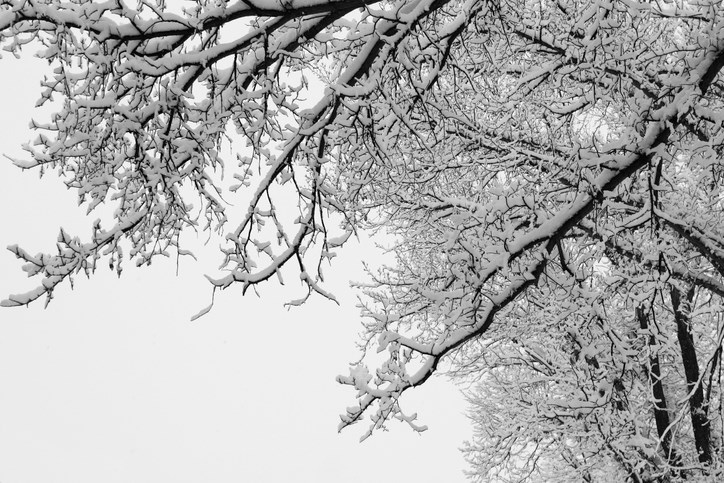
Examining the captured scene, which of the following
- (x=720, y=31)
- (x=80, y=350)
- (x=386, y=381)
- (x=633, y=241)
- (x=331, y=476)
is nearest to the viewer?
(x=720, y=31)

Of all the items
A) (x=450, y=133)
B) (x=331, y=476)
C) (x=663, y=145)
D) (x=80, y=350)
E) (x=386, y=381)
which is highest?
(x=80, y=350)

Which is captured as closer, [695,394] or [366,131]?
[366,131]

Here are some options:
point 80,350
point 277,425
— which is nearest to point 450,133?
point 277,425

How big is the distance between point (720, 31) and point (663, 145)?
2.17 feet

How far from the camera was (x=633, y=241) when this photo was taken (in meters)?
6.04

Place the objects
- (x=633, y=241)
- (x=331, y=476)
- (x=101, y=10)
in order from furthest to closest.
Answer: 1. (x=331, y=476)
2. (x=633, y=241)
3. (x=101, y=10)

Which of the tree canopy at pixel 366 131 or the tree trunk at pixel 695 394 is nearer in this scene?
the tree canopy at pixel 366 131

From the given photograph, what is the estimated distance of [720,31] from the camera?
3.80 m

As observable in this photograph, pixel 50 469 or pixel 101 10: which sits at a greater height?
pixel 50 469

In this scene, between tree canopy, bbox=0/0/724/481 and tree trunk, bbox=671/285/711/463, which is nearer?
tree canopy, bbox=0/0/724/481

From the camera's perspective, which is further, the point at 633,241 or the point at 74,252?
the point at 633,241

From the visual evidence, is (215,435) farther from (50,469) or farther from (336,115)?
(336,115)

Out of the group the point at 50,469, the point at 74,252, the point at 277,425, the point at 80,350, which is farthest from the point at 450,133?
the point at 80,350

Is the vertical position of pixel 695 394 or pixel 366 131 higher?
pixel 366 131
